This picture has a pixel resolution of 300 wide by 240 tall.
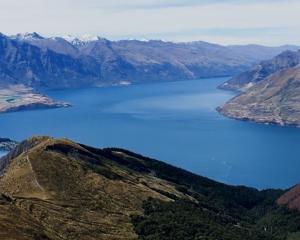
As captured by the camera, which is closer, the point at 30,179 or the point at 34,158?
the point at 30,179

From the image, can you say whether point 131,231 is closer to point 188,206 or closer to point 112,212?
point 112,212

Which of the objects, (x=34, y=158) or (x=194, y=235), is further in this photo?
(x=34, y=158)

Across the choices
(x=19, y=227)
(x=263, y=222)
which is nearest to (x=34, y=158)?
(x=19, y=227)

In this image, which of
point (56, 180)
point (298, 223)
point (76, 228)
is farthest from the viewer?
point (298, 223)

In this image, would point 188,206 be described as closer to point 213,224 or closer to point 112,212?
point 213,224

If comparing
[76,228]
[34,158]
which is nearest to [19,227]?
[76,228]

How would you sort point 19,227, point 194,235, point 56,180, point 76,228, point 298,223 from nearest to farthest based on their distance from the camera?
point 19,227, point 76,228, point 194,235, point 56,180, point 298,223
